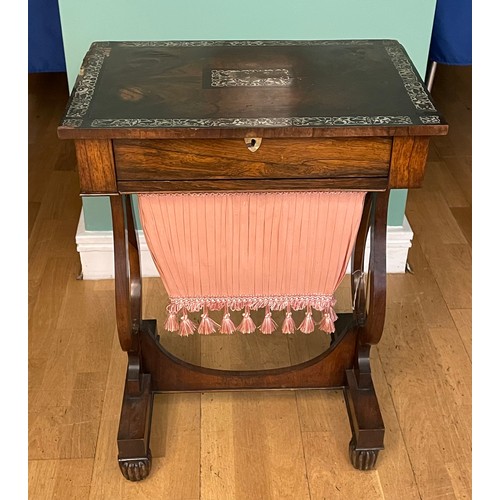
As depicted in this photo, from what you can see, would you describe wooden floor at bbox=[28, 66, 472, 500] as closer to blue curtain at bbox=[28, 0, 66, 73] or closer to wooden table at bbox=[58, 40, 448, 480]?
wooden table at bbox=[58, 40, 448, 480]

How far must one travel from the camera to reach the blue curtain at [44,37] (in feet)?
8.80

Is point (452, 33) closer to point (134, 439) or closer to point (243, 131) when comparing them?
point (243, 131)

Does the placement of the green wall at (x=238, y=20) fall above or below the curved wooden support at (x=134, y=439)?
above

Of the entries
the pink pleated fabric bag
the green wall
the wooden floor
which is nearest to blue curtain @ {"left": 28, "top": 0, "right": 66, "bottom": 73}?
the wooden floor

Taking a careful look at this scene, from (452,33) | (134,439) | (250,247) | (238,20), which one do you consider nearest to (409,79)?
(250,247)

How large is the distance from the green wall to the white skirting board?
50cm

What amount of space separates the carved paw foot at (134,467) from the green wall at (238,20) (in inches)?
40.4

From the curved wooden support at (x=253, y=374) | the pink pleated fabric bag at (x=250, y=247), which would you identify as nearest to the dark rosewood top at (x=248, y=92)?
the pink pleated fabric bag at (x=250, y=247)

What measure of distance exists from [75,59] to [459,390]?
1330mm

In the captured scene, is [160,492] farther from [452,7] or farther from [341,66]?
[452,7]

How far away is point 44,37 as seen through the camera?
2.73 m

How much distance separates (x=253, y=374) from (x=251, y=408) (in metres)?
0.10

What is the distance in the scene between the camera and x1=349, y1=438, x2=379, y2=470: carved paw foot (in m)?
1.77

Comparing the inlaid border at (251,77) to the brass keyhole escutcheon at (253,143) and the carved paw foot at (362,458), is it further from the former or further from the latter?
the carved paw foot at (362,458)
